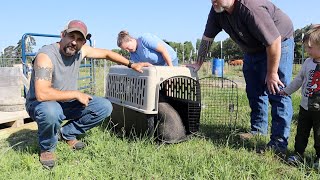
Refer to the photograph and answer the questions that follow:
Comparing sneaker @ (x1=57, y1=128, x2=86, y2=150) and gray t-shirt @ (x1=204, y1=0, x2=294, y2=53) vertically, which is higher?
gray t-shirt @ (x1=204, y1=0, x2=294, y2=53)

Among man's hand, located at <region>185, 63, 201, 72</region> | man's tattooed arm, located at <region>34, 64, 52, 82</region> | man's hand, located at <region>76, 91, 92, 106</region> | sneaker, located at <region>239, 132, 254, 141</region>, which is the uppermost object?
man's hand, located at <region>185, 63, 201, 72</region>

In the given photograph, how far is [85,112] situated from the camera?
3059mm

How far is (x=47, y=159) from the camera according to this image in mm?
2615

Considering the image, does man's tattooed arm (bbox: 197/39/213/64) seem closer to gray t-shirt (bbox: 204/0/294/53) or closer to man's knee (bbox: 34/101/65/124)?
gray t-shirt (bbox: 204/0/294/53)

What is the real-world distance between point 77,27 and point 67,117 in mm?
858

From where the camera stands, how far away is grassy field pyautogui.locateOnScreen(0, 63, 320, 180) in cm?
231

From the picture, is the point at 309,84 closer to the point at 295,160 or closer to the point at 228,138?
the point at 295,160

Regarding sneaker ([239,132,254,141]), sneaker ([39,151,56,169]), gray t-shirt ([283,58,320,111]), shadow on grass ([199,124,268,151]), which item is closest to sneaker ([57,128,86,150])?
sneaker ([39,151,56,169])

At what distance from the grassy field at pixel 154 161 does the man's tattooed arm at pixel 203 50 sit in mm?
850

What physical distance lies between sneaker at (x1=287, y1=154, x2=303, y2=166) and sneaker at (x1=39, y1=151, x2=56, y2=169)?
1.85 meters

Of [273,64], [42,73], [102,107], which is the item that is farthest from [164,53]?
[42,73]

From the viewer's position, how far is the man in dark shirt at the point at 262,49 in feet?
8.80

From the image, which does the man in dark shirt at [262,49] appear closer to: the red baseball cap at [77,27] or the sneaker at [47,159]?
the red baseball cap at [77,27]

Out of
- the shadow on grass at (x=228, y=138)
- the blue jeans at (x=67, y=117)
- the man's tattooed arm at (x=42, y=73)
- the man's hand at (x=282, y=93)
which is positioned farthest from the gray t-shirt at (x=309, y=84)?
the man's tattooed arm at (x=42, y=73)
